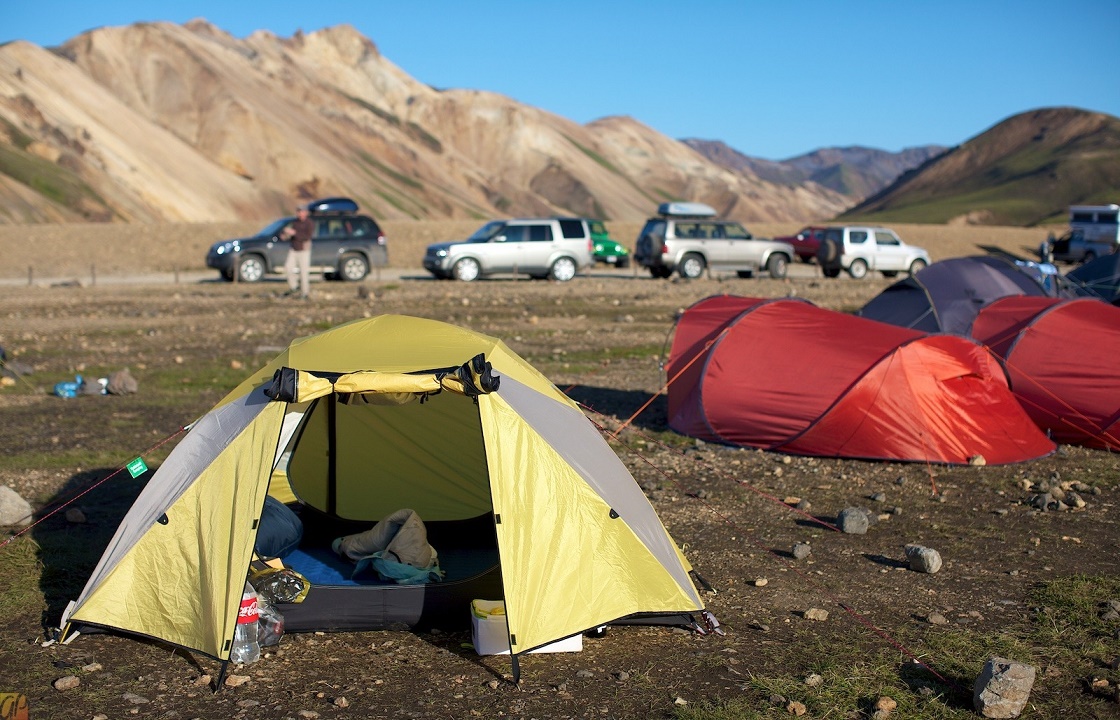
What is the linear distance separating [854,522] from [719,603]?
6.08 feet

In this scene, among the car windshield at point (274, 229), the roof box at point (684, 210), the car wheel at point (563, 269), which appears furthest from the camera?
the roof box at point (684, 210)

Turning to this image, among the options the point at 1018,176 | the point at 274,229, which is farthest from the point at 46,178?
the point at 1018,176

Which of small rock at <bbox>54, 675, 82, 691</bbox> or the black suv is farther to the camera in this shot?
the black suv

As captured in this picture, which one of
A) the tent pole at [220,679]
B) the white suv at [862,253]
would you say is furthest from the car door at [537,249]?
the tent pole at [220,679]

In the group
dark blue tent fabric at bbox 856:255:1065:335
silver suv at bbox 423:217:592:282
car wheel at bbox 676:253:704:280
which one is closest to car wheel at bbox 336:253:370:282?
silver suv at bbox 423:217:592:282

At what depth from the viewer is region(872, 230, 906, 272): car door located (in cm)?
3542

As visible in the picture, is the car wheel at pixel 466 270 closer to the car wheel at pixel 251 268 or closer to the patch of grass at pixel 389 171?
the car wheel at pixel 251 268

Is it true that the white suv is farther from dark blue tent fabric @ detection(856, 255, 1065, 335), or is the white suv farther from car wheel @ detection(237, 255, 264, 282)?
dark blue tent fabric @ detection(856, 255, 1065, 335)

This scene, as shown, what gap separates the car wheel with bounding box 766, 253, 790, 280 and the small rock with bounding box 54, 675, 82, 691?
91.2 feet

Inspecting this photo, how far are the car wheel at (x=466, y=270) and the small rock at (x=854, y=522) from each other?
21770 mm

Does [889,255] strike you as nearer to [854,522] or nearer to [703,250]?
[703,250]

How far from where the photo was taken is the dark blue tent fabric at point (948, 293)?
13711 millimetres
